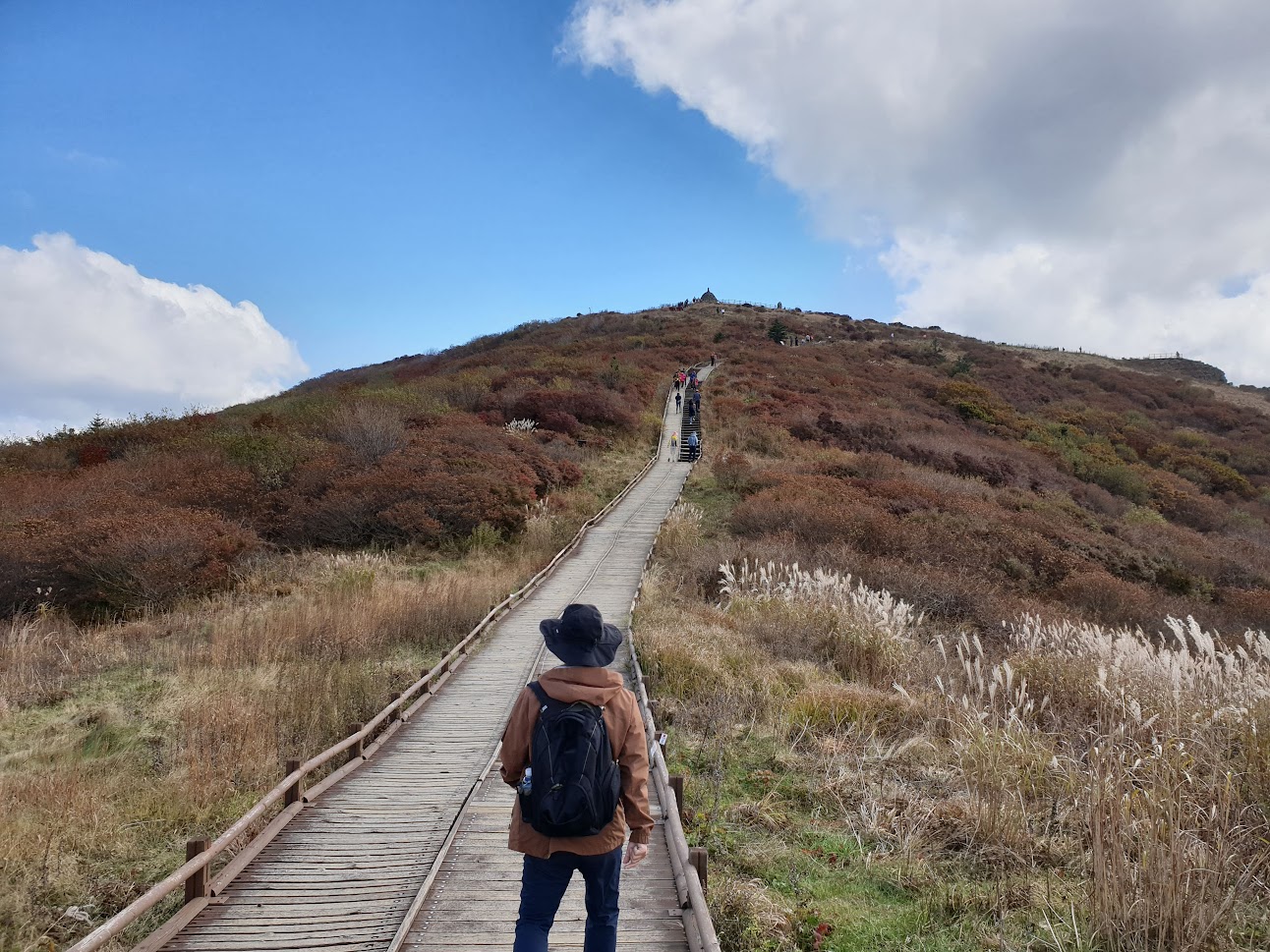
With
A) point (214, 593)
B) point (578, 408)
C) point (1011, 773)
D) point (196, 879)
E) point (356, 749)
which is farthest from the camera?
point (578, 408)

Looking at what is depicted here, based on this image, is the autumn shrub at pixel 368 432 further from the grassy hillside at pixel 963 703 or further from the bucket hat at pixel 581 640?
the bucket hat at pixel 581 640

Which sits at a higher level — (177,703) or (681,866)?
(177,703)

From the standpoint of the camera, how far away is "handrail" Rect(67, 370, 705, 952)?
3.69 metres

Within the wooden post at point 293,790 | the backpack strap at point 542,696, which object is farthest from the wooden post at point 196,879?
the backpack strap at point 542,696

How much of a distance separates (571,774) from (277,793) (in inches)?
150

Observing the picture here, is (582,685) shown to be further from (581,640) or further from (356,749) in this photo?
(356,749)

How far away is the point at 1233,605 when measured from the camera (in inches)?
588

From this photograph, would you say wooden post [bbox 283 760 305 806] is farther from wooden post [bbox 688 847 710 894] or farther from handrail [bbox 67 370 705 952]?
wooden post [bbox 688 847 710 894]

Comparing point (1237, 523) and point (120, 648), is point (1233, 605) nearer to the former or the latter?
point (1237, 523)

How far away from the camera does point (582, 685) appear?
3.19 m

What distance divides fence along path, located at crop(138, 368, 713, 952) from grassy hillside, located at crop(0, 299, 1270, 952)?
1.96ft

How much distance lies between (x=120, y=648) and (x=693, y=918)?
9722 mm

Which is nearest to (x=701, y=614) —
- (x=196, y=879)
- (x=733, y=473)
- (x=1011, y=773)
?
(x=1011, y=773)

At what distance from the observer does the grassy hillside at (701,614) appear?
4.96 metres
